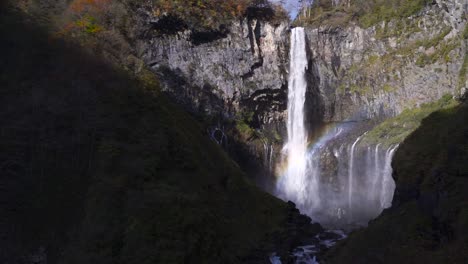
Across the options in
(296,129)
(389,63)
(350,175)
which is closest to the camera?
(350,175)

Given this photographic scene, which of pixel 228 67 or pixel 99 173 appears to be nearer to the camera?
pixel 99 173

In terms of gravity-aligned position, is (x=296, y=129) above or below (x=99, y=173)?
above

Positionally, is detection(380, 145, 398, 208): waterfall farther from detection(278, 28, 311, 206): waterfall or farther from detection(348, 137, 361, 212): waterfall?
detection(278, 28, 311, 206): waterfall

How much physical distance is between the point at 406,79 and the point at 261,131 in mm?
11672

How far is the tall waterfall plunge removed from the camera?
2839 cm

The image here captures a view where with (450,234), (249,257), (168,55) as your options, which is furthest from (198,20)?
(450,234)

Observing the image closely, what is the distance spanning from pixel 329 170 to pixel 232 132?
25.6 feet

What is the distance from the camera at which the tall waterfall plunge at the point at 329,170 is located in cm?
2839

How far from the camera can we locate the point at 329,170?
3238 cm

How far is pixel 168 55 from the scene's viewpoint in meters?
32.3

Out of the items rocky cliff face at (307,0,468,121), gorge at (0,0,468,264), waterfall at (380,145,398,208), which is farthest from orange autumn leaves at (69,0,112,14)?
waterfall at (380,145,398,208)

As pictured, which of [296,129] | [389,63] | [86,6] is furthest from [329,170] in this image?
[86,6]

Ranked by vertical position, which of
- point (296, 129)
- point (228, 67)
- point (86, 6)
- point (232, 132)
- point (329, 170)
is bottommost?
point (329, 170)

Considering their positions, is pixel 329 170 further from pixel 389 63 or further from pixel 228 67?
pixel 228 67
